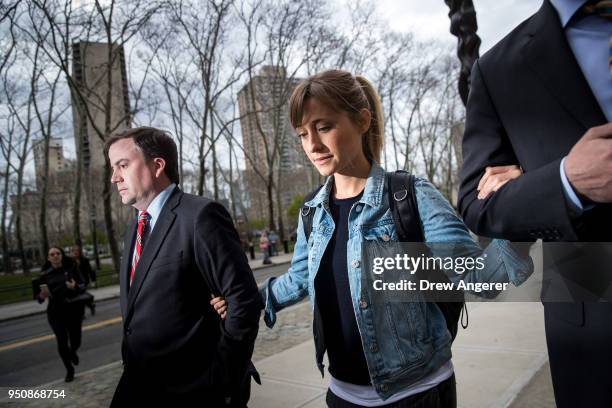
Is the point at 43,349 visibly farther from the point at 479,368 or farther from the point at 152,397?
the point at 479,368

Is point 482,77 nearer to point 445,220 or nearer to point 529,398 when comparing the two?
point 445,220

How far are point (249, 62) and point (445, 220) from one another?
74.8 feet

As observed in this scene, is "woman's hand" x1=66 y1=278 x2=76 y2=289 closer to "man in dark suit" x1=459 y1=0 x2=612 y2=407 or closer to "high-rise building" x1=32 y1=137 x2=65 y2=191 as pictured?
"man in dark suit" x1=459 y1=0 x2=612 y2=407

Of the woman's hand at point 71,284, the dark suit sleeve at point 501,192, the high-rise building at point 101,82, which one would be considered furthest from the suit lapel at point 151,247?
the high-rise building at point 101,82

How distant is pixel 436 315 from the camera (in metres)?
1.65

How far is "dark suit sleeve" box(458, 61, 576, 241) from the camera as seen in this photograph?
863mm

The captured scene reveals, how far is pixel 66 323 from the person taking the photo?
20.1ft

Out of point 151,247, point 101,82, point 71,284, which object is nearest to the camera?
point 151,247

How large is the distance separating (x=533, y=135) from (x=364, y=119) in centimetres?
89

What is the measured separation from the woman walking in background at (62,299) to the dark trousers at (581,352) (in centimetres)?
604

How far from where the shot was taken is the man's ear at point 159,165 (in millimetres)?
2431

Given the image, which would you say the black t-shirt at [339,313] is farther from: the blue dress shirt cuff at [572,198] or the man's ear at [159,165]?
the man's ear at [159,165]

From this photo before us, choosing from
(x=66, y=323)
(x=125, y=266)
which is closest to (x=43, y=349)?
(x=66, y=323)

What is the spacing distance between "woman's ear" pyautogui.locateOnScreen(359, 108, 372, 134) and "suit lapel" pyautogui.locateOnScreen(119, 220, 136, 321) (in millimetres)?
1411
